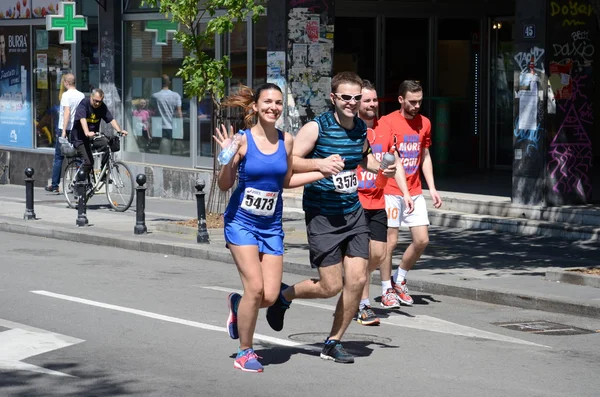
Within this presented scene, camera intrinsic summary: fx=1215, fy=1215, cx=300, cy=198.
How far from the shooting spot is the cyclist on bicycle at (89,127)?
18719 mm

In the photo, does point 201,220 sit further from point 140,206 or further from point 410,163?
point 410,163

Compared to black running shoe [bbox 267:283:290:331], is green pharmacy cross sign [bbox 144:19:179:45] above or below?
above

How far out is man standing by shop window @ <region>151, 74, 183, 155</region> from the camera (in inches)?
848

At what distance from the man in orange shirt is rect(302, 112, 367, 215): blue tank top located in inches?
76.1

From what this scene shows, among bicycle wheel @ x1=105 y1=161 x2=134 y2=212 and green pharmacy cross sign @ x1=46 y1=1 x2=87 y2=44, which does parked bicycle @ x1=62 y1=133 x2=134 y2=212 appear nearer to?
bicycle wheel @ x1=105 y1=161 x2=134 y2=212

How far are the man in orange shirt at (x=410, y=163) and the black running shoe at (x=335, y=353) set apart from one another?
2364 mm

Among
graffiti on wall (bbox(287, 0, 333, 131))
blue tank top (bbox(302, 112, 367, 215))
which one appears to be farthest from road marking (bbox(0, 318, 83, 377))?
graffiti on wall (bbox(287, 0, 333, 131))

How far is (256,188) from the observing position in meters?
7.75

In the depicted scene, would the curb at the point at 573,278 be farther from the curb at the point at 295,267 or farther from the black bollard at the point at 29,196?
the black bollard at the point at 29,196

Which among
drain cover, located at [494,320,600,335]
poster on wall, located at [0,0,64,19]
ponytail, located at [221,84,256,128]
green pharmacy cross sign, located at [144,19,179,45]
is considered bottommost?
drain cover, located at [494,320,600,335]

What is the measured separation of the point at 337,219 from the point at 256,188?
0.74m

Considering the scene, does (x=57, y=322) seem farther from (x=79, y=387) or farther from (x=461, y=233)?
(x=461, y=233)

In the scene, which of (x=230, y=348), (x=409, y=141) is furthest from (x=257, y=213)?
(x=409, y=141)

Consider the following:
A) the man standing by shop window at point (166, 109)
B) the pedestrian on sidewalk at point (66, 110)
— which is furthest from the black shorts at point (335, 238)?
the man standing by shop window at point (166, 109)
